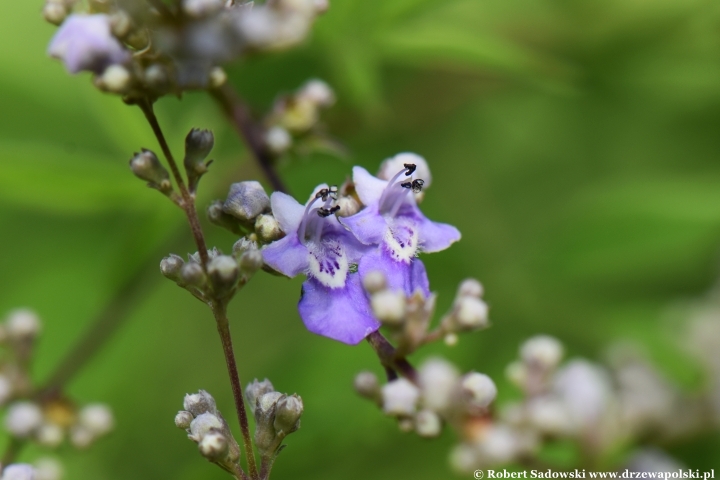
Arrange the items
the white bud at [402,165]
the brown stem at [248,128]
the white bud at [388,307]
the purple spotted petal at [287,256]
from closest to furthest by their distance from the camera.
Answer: the white bud at [388,307]
the purple spotted petal at [287,256]
the white bud at [402,165]
the brown stem at [248,128]

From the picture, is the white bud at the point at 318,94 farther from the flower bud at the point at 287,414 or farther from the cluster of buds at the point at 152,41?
the flower bud at the point at 287,414

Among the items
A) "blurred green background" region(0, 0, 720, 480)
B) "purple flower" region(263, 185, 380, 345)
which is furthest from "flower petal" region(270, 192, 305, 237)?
"blurred green background" region(0, 0, 720, 480)

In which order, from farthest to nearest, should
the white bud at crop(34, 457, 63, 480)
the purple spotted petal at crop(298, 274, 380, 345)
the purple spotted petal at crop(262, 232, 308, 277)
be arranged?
the white bud at crop(34, 457, 63, 480), the purple spotted petal at crop(262, 232, 308, 277), the purple spotted petal at crop(298, 274, 380, 345)

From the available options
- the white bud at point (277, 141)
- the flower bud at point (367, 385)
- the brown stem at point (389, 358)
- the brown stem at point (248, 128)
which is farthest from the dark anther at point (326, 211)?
the white bud at point (277, 141)

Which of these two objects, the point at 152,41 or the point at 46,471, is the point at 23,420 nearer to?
the point at 46,471

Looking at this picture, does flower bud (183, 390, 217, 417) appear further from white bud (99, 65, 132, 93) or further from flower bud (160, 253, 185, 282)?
white bud (99, 65, 132, 93)

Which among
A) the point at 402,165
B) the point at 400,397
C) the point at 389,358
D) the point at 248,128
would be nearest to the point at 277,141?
the point at 248,128
